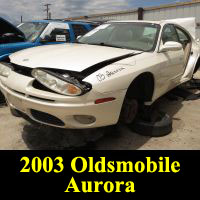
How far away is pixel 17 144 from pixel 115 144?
1.16 m

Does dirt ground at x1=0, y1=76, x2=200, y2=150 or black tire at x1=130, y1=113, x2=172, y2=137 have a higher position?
black tire at x1=130, y1=113, x2=172, y2=137

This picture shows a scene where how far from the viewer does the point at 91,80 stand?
242 centimetres

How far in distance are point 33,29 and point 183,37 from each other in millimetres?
3029

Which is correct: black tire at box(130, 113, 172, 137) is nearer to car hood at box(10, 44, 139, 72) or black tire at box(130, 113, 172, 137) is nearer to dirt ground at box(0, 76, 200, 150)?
dirt ground at box(0, 76, 200, 150)

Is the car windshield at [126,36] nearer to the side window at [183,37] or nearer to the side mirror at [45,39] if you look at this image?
the side window at [183,37]

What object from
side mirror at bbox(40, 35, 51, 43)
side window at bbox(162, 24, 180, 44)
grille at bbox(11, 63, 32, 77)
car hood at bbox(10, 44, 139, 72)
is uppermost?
side window at bbox(162, 24, 180, 44)

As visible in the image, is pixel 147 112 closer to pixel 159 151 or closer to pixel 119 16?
pixel 159 151

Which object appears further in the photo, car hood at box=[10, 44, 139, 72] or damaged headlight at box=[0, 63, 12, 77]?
damaged headlight at box=[0, 63, 12, 77]

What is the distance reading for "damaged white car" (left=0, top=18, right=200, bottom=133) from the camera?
242 centimetres

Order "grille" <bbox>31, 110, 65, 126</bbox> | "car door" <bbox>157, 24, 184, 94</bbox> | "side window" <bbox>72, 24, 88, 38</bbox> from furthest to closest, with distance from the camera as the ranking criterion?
"side window" <bbox>72, 24, 88, 38</bbox> → "car door" <bbox>157, 24, 184, 94</bbox> → "grille" <bbox>31, 110, 65, 126</bbox>

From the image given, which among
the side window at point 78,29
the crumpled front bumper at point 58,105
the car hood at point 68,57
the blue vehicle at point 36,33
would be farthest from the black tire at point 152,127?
the side window at point 78,29

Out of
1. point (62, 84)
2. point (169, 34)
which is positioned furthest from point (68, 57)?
point (169, 34)

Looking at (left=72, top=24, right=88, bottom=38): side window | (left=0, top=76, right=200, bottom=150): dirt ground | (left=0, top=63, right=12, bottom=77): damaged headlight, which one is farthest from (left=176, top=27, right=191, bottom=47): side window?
(left=0, top=63, right=12, bottom=77): damaged headlight

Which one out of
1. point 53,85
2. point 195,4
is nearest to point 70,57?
point 53,85
